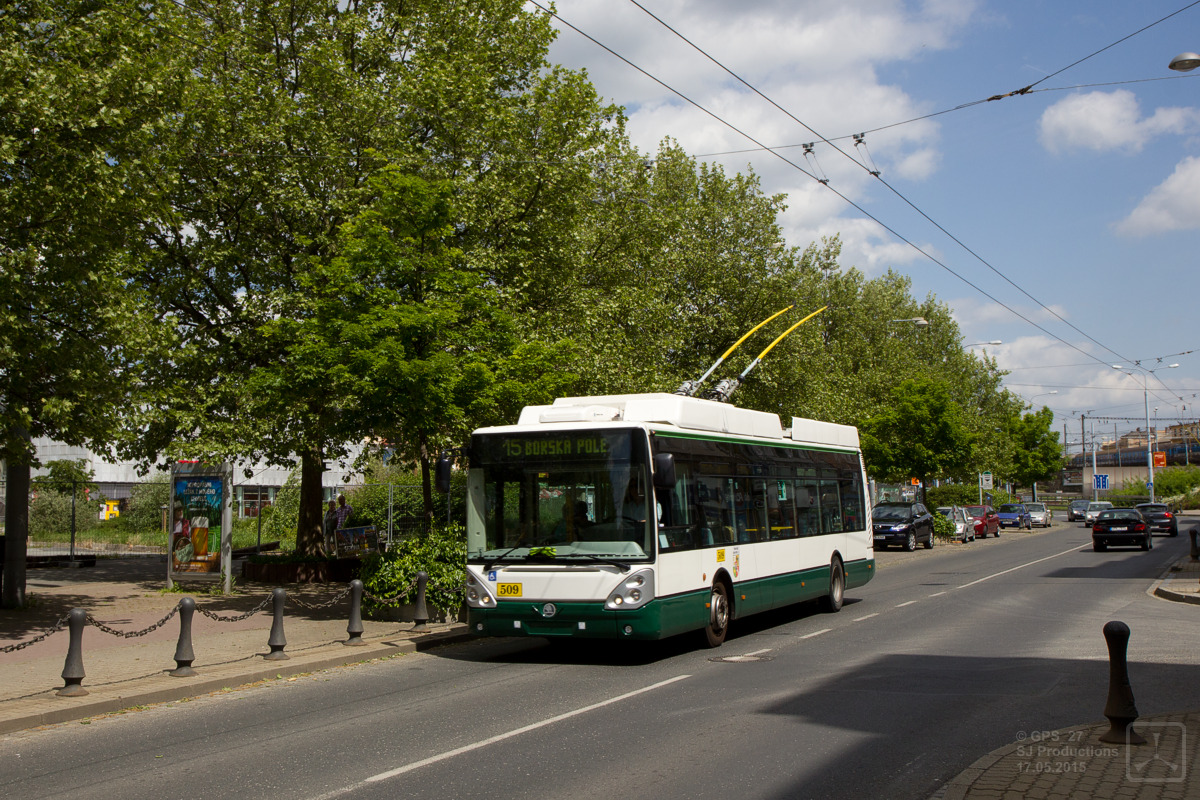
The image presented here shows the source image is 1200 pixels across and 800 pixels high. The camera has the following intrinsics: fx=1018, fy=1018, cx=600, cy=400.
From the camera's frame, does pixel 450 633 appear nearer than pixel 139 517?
Yes

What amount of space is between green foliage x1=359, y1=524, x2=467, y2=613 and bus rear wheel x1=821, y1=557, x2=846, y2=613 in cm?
625

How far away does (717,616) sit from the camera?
513 inches

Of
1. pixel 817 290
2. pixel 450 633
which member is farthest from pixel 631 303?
pixel 817 290

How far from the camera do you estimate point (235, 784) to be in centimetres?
→ 662

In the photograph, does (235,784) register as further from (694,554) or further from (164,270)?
(164,270)

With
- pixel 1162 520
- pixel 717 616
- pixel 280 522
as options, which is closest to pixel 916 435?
pixel 1162 520

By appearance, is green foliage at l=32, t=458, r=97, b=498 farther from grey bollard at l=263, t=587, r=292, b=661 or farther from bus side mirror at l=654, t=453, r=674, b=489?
bus side mirror at l=654, t=453, r=674, b=489

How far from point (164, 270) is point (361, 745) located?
16757 millimetres

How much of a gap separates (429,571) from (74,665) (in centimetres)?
619

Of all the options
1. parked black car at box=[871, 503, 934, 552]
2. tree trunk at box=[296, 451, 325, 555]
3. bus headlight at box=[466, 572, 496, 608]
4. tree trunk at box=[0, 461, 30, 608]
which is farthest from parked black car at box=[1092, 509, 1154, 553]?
tree trunk at box=[0, 461, 30, 608]

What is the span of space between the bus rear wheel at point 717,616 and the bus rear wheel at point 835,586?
4599 millimetres

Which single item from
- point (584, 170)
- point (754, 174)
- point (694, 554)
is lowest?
point (694, 554)

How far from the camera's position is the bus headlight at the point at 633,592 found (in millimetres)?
11164

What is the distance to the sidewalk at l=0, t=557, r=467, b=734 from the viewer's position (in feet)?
32.1
